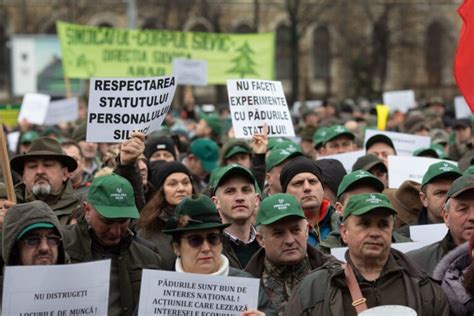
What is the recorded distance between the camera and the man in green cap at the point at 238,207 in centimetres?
799

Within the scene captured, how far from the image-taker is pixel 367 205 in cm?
655

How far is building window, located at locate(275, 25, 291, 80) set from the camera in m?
55.4

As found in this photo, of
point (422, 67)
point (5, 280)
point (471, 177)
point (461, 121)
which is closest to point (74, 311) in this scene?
point (5, 280)

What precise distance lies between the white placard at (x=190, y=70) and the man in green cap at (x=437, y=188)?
40.0ft

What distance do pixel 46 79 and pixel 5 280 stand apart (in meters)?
41.3

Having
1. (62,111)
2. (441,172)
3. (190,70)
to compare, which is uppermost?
(190,70)

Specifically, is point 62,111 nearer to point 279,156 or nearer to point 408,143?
point 408,143

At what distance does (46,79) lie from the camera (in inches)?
1843

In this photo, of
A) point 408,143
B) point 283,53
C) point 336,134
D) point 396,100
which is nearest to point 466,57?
point 336,134

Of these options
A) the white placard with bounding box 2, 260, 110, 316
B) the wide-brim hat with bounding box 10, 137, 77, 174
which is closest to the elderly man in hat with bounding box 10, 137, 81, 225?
the wide-brim hat with bounding box 10, 137, 77, 174

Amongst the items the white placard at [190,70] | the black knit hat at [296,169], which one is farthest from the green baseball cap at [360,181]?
the white placard at [190,70]

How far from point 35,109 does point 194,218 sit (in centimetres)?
1362

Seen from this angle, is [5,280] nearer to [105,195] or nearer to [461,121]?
[105,195]

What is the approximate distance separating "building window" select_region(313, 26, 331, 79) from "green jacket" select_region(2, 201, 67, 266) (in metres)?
51.4
